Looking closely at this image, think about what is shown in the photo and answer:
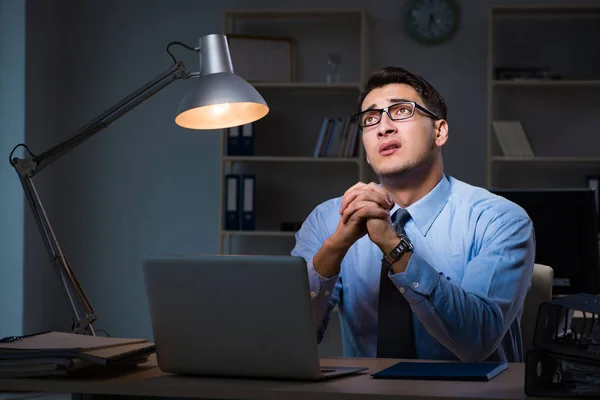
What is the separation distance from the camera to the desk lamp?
1.97 meters

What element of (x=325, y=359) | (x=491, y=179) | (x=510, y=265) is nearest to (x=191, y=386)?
(x=325, y=359)

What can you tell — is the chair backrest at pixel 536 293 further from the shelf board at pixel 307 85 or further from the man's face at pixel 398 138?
the shelf board at pixel 307 85

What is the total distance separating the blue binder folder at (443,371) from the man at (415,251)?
22 centimetres

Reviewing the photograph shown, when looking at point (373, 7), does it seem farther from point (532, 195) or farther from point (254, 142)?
point (532, 195)

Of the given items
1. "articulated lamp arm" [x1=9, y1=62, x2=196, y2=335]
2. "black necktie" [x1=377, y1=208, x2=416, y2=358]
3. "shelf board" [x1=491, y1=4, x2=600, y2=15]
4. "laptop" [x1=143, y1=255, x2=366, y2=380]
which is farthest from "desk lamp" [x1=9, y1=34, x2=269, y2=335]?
"shelf board" [x1=491, y1=4, x2=600, y2=15]

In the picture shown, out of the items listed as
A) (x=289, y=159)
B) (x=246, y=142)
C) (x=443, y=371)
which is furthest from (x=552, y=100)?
(x=443, y=371)

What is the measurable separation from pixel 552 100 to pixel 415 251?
3164 millimetres

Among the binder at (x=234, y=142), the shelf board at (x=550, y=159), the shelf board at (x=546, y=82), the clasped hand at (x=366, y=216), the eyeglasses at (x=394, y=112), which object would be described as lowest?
the clasped hand at (x=366, y=216)

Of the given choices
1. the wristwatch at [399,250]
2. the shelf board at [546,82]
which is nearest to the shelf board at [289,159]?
the shelf board at [546,82]

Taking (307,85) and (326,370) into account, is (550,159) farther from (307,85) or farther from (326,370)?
(326,370)

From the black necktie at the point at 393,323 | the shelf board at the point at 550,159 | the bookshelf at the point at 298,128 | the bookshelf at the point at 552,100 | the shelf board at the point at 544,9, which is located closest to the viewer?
the black necktie at the point at 393,323

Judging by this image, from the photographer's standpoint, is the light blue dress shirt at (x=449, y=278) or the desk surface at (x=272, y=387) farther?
the light blue dress shirt at (x=449, y=278)

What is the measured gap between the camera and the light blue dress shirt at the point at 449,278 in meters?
1.71

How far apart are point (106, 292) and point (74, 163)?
79 cm
